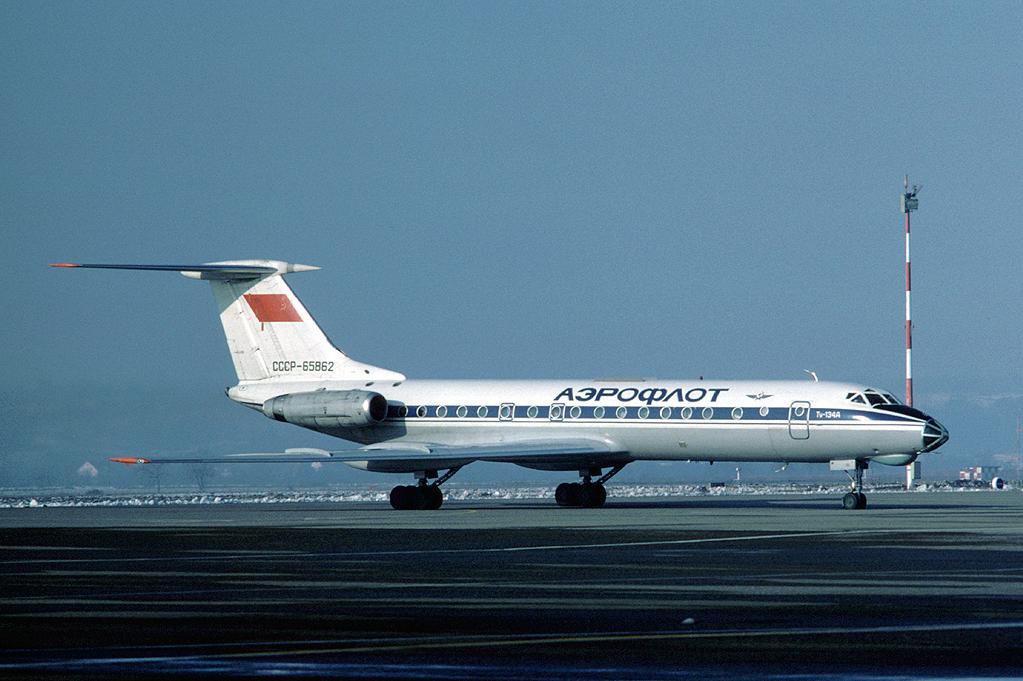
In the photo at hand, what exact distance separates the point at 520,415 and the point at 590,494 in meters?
2.80

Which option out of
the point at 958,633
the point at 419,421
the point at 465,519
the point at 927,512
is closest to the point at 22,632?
the point at 958,633

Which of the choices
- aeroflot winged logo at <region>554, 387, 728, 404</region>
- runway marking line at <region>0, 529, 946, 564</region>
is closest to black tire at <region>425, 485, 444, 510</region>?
aeroflot winged logo at <region>554, 387, 728, 404</region>

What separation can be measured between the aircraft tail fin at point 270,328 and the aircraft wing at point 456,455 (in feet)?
16.0

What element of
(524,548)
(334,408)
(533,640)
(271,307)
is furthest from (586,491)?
(533,640)

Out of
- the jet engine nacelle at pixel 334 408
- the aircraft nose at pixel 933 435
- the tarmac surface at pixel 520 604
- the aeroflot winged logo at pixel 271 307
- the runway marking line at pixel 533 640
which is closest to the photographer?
the tarmac surface at pixel 520 604

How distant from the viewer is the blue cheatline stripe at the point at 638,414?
141ft

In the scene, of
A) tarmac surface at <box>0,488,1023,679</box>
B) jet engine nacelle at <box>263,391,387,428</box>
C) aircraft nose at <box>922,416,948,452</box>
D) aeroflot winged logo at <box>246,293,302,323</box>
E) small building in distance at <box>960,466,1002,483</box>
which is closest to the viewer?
tarmac surface at <box>0,488,1023,679</box>

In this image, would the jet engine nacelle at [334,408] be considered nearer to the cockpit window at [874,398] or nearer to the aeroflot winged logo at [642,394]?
the aeroflot winged logo at [642,394]

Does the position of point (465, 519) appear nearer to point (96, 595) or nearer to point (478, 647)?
point (96, 595)

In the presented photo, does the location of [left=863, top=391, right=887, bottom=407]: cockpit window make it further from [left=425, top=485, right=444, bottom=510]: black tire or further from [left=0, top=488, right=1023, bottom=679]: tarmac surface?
[left=0, top=488, right=1023, bottom=679]: tarmac surface

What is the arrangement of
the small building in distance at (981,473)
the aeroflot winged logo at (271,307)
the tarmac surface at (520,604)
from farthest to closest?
the small building in distance at (981,473) → the aeroflot winged logo at (271,307) → the tarmac surface at (520,604)

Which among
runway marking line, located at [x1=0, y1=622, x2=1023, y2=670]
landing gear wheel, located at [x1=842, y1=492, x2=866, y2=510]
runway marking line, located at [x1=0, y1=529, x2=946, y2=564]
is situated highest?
landing gear wheel, located at [x1=842, y1=492, x2=866, y2=510]

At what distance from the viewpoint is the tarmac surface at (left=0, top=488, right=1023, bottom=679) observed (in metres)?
11.5

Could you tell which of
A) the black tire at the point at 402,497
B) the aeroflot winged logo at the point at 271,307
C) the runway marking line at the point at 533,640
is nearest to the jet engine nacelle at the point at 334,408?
the black tire at the point at 402,497
